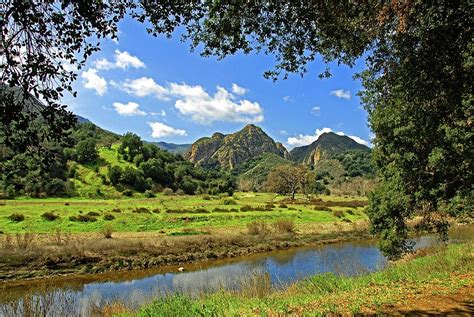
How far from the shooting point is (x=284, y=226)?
46.9 metres

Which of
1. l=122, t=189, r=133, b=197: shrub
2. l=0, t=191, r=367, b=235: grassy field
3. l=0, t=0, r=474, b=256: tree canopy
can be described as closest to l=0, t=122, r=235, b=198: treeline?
l=122, t=189, r=133, b=197: shrub

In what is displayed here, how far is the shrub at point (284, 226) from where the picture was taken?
4642cm

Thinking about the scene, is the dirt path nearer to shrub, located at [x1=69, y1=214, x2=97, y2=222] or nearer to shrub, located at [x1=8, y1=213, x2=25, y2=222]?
shrub, located at [x1=69, y1=214, x2=97, y2=222]

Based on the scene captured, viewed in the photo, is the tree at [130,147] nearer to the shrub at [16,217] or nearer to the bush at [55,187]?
the bush at [55,187]

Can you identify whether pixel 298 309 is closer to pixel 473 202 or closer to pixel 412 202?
pixel 473 202

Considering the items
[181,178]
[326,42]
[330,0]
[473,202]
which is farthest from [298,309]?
[181,178]

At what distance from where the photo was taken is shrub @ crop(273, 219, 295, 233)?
1828 inches

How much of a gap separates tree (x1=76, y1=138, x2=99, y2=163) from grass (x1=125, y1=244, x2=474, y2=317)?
348ft

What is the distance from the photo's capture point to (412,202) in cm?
1972

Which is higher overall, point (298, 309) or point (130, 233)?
point (298, 309)

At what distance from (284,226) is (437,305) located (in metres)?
38.6

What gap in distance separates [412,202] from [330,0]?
54.5ft

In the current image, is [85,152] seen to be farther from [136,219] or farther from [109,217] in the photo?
[136,219]

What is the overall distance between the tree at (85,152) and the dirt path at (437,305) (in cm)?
11020
